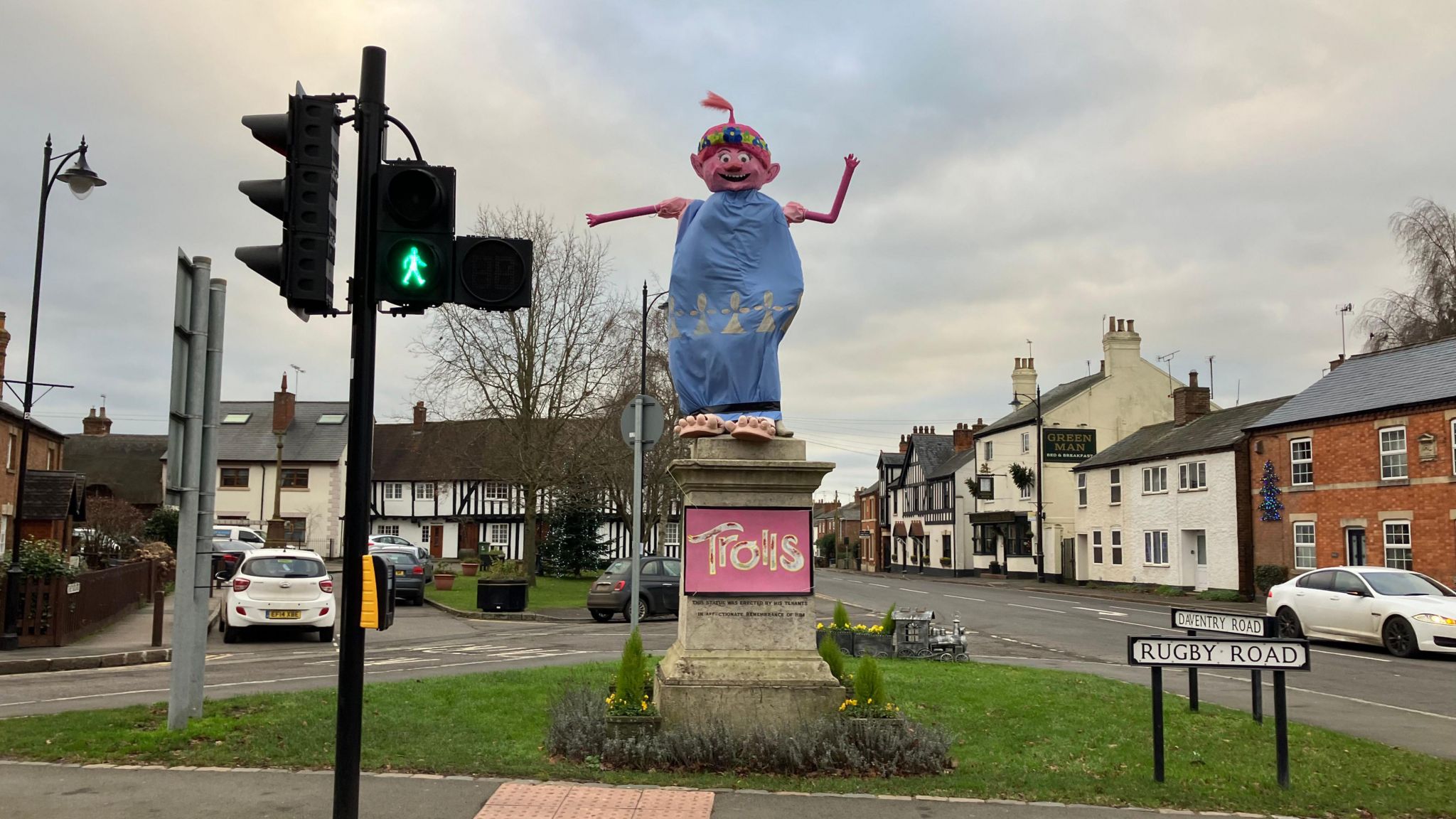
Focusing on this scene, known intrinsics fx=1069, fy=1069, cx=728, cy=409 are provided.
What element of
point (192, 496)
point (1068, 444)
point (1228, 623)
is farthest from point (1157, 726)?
point (1068, 444)

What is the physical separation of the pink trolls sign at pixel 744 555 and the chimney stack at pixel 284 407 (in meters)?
52.8

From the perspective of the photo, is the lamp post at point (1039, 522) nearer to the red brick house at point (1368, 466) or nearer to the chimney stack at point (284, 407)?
the red brick house at point (1368, 466)

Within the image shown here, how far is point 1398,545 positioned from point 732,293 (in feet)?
84.3

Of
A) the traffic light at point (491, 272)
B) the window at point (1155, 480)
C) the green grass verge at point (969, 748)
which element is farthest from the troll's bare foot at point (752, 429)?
the window at point (1155, 480)

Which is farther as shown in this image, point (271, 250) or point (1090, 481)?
point (1090, 481)

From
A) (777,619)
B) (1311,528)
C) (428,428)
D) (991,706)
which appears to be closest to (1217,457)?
(1311,528)

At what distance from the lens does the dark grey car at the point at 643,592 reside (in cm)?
2358

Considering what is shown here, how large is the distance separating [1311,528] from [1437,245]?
1372cm

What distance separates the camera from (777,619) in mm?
8375

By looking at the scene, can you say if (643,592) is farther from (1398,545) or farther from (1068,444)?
(1068,444)

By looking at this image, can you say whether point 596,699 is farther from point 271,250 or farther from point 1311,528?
point 1311,528

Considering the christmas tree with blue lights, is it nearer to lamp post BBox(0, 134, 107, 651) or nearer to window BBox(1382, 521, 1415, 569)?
window BBox(1382, 521, 1415, 569)

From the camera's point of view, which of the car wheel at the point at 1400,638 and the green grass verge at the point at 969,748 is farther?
the car wheel at the point at 1400,638

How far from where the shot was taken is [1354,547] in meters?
29.2
